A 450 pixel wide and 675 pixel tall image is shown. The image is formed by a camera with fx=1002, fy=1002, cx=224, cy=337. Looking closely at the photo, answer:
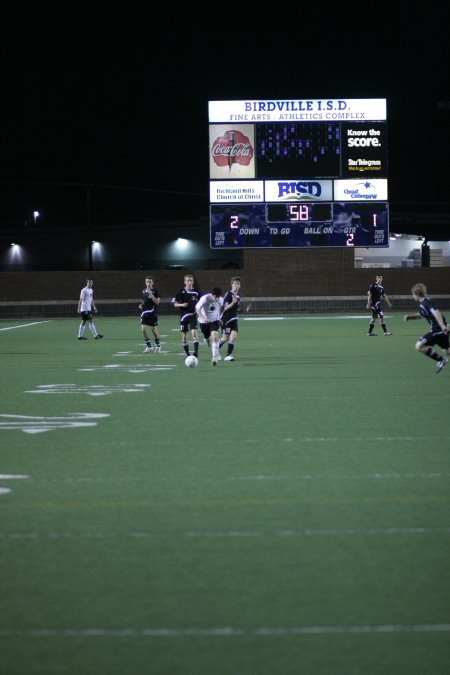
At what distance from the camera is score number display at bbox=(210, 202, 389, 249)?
42.1 metres

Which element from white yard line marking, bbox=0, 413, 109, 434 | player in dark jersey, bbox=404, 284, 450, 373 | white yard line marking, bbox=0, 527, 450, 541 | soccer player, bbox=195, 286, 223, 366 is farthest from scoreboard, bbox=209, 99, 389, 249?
white yard line marking, bbox=0, 527, 450, 541

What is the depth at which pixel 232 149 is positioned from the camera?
41312 millimetres

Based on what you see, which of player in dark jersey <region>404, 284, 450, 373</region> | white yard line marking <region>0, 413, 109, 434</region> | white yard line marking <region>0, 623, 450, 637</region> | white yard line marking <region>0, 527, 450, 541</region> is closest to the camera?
white yard line marking <region>0, 623, 450, 637</region>

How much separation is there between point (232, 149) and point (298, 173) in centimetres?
291

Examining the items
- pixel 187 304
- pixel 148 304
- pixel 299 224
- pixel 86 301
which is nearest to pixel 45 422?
pixel 187 304

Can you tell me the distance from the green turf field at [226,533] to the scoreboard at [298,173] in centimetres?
2691

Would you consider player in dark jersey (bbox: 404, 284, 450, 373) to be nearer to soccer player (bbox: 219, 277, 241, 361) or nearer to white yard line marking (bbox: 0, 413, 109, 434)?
soccer player (bbox: 219, 277, 241, 361)

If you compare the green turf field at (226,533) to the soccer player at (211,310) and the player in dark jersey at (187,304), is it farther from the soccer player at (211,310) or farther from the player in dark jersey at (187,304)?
the player in dark jersey at (187,304)

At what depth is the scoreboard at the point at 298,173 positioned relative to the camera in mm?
41219

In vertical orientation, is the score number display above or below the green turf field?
above

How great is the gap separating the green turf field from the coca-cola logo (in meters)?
26.9

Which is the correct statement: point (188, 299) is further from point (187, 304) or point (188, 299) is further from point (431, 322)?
point (431, 322)

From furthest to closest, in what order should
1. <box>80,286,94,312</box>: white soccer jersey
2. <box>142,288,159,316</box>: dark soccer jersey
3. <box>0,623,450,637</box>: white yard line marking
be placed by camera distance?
<box>80,286,94,312</box>: white soccer jersey, <box>142,288,159,316</box>: dark soccer jersey, <box>0,623,450,637</box>: white yard line marking

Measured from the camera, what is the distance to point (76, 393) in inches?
629
